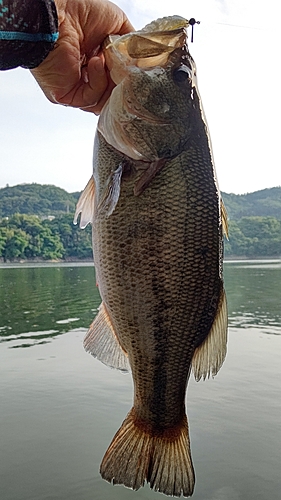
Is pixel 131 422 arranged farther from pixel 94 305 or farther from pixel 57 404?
pixel 94 305

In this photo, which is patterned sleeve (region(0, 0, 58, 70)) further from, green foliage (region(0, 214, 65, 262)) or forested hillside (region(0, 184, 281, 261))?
green foliage (region(0, 214, 65, 262))

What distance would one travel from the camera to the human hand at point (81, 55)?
2.00m

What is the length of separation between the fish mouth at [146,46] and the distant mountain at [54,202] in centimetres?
8353

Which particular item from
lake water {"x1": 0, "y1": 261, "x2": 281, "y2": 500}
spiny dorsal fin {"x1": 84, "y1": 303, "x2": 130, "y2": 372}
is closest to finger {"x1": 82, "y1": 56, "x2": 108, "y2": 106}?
spiny dorsal fin {"x1": 84, "y1": 303, "x2": 130, "y2": 372}

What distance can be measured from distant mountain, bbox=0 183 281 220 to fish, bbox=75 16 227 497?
8353 cm

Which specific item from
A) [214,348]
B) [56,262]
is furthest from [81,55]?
[56,262]

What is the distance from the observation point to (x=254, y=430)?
51.0 ft

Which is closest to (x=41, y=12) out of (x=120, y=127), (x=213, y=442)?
(x=120, y=127)

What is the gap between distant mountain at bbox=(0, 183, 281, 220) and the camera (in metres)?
91.3

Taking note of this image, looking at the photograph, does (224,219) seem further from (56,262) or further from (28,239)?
(56,262)

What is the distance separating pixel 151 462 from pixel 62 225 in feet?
195

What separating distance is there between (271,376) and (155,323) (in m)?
19.6

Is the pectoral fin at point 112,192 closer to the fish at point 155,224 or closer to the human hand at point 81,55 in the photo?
the fish at point 155,224

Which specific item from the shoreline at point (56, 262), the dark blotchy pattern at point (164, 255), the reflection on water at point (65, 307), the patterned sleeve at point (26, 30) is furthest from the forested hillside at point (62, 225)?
the patterned sleeve at point (26, 30)
